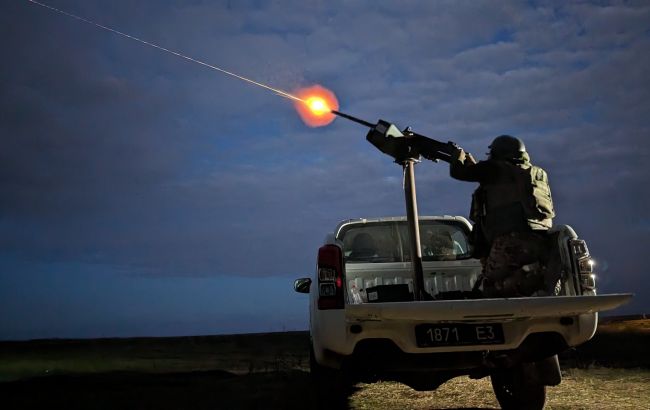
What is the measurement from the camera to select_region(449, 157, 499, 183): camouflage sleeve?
4781 millimetres

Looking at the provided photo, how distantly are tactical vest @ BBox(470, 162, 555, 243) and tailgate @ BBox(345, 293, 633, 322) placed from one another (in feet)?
2.93

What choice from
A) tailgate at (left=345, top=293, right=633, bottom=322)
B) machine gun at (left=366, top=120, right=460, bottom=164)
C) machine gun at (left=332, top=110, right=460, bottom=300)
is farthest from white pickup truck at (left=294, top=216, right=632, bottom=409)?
machine gun at (left=366, top=120, right=460, bottom=164)

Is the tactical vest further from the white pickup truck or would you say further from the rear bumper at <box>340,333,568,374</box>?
the rear bumper at <box>340,333,568,374</box>

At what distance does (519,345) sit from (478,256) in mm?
979

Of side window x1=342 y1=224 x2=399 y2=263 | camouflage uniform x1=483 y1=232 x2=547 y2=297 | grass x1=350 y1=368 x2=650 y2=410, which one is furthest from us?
grass x1=350 y1=368 x2=650 y2=410

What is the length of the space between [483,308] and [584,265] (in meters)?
1.20

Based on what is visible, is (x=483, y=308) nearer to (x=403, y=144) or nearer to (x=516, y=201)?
(x=516, y=201)

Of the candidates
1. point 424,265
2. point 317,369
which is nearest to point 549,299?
point 424,265

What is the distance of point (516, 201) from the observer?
480cm

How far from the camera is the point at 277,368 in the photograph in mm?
10227

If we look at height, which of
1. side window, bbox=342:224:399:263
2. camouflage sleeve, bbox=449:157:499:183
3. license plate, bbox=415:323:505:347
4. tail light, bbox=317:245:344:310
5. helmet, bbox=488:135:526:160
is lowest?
license plate, bbox=415:323:505:347

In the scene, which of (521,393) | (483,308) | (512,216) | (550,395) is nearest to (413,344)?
(483,308)

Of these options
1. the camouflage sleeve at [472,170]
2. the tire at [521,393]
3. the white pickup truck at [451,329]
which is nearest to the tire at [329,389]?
the white pickup truck at [451,329]

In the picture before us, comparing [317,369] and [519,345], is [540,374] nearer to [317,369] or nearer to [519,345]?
[519,345]
